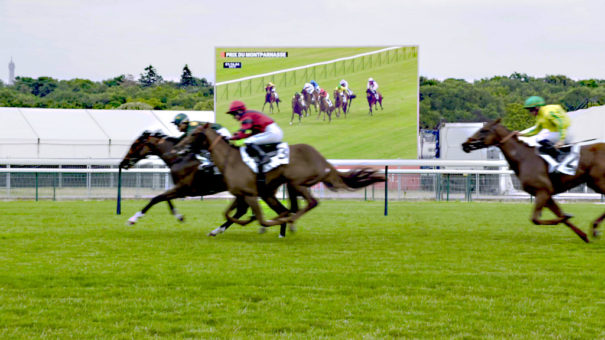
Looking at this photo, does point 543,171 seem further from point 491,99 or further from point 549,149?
point 491,99

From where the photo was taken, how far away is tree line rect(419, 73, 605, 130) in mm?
62044

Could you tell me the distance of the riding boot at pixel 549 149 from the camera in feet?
33.1

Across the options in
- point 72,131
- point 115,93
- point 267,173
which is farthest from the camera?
point 115,93

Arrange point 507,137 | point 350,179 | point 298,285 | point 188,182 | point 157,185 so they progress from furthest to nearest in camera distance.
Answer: point 157,185 → point 188,182 → point 350,179 → point 507,137 → point 298,285

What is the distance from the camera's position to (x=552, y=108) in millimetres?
10375

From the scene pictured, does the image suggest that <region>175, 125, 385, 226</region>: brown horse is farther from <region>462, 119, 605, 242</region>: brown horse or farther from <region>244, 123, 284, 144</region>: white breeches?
<region>462, 119, 605, 242</region>: brown horse

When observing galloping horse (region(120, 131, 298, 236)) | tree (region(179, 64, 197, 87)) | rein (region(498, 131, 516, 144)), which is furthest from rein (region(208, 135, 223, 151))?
tree (region(179, 64, 197, 87))

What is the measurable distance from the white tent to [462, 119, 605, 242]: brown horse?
78.1ft

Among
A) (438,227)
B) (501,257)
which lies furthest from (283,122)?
(501,257)

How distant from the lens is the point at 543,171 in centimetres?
1000

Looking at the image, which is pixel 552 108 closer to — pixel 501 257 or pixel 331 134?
pixel 501 257

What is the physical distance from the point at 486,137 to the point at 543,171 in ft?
3.07

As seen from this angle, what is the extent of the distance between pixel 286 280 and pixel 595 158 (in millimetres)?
5678

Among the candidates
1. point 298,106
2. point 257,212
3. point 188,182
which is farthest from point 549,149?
point 298,106
